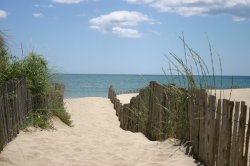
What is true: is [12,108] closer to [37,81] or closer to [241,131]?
[37,81]

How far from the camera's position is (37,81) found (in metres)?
10.2

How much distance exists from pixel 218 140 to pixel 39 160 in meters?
2.75

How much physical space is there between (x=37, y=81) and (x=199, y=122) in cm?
520

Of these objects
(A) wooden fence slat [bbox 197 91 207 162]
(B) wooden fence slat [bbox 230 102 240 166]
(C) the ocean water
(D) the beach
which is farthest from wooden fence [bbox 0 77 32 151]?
(B) wooden fence slat [bbox 230 102 240 166]

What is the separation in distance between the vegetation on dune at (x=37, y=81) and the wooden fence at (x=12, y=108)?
1.67 ft

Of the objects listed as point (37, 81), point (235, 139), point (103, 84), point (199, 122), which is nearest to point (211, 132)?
point (199, 122)

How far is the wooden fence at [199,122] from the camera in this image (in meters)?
4.88

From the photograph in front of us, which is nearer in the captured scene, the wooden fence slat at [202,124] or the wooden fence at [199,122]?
the wooden fence at [199,122]

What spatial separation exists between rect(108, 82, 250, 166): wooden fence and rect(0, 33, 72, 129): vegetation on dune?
7.71 ft

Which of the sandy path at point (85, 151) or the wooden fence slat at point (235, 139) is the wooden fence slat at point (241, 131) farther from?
the sandy path at point (85, 151)

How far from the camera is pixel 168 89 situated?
7953mm


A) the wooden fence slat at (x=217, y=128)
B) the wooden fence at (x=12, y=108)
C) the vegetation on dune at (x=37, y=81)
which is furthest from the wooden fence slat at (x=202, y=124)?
the vegetation on dune at (x=37, y=81)

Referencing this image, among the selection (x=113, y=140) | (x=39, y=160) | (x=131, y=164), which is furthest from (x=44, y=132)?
(x=131, y=164)

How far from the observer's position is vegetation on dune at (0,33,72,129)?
927 centimetres
